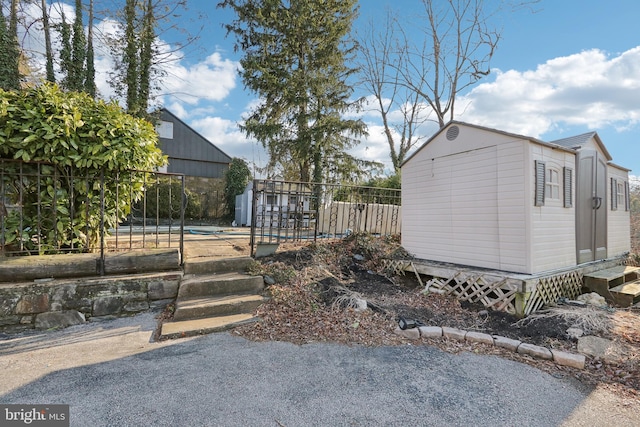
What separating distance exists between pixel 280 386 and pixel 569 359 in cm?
266

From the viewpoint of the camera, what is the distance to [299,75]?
1104cm

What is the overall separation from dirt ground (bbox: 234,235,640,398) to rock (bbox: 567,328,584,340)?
51mm

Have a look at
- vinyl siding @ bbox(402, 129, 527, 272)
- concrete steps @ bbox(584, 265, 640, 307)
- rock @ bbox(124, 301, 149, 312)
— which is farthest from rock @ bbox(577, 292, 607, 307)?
rock @ bbox(124, 301, 149, 312)

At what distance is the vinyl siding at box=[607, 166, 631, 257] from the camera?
6281 mm

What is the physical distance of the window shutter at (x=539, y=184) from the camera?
4.29 meters

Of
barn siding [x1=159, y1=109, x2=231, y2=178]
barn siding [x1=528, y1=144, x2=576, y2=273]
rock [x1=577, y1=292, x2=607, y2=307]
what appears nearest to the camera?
barn siding [x1=528, y1=144, x2=576, y2=273]

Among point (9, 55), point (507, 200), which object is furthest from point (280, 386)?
point (9, 55)

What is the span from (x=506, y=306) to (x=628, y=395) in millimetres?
1798

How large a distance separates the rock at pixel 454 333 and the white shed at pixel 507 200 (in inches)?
68.2

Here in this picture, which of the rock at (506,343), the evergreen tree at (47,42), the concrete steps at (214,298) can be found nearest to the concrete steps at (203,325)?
the concrete steps at (214,298)

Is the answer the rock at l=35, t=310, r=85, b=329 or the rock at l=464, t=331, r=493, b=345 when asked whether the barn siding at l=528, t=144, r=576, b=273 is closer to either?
the rock at l=464, t=331, r=493, b=345

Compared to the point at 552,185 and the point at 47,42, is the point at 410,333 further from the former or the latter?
the point at 47,42

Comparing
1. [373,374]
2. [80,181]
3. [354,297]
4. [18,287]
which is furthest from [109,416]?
[80,181]

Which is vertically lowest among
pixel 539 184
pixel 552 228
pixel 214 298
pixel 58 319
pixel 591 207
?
pixel 58 319
